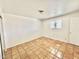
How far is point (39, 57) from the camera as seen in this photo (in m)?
2.67

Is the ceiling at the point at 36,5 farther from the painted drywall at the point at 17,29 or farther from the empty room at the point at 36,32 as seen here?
the painted drywall at the point at 17,29

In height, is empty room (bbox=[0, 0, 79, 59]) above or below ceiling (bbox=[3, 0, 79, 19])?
below

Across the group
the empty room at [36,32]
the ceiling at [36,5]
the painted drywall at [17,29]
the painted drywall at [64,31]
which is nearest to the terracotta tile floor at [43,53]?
the empty room at [36,32]

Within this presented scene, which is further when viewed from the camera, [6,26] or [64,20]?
[64,20]

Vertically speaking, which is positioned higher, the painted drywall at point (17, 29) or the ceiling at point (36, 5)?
the ceiling at point (36, 5)

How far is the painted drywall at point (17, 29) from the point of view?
363 centimetres

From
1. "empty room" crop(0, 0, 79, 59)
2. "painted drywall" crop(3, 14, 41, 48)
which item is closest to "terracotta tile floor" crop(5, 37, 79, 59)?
"empty room" crop(0, 0, 79, 59)

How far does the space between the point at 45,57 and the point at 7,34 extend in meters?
2.35

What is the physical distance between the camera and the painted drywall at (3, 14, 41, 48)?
3.63 metres

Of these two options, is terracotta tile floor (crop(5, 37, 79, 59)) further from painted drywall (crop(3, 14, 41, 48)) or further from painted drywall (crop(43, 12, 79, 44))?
painted drywall (crop(43, 12, 79, 44))

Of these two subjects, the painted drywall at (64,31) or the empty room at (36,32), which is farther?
the painted drywall at (64,31)

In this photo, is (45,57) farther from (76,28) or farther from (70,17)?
(70,17)

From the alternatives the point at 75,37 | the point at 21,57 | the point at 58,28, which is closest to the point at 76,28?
the point at 75,37

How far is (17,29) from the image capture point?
13.8 feet
